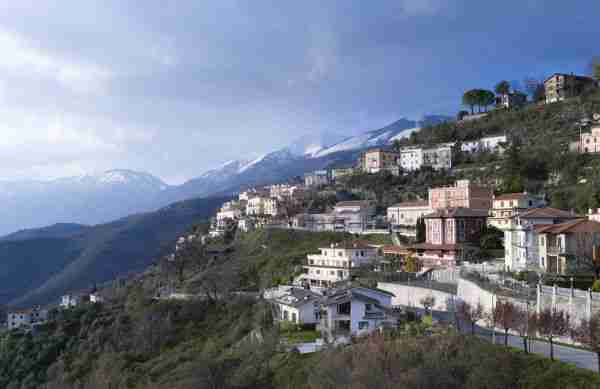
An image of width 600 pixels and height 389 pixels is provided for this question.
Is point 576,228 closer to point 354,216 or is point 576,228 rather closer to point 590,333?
point 590,333

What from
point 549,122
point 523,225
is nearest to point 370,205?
point 549,122

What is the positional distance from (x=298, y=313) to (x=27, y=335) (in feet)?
123

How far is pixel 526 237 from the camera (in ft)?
132

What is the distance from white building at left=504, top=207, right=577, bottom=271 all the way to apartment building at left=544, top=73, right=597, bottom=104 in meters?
56.7

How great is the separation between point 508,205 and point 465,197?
850 cm

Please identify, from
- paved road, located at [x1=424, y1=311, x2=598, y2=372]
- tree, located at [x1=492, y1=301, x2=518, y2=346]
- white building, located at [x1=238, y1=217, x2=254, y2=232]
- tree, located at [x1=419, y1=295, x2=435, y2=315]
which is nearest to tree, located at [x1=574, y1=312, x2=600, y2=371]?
paved road, located at [x1=424, y1=311, x2=598, y2=372]

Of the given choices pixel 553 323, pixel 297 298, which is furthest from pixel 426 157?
pixel 553 323

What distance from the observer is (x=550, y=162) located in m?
69.9

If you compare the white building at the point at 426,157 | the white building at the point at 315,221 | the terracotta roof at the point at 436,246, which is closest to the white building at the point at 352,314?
the terracotta roof at the point at 436,246

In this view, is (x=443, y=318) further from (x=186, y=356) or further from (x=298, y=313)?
(x=186, y=356)

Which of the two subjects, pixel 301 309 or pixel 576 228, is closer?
pixel 576 228

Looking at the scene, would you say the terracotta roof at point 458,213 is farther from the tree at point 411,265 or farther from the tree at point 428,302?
the tree at point 428,302

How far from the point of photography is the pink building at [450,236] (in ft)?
174

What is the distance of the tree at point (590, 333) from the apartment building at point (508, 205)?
31288mm
